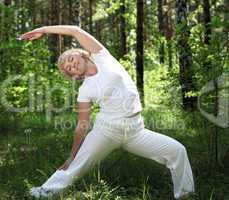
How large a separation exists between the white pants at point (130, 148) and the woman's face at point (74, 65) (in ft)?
2.00

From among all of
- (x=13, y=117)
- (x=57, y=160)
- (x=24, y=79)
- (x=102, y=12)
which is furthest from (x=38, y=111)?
(x=102, y=12)

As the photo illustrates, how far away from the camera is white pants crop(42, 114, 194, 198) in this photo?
5738 millimetres

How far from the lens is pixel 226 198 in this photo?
19.4ft

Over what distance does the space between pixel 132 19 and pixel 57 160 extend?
20588mm

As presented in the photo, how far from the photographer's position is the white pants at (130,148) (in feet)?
18.8

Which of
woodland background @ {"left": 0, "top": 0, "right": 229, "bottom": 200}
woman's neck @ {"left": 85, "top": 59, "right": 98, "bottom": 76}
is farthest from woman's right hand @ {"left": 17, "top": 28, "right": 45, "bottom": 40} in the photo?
woodland background @ {"left": 0, "top": 0, "right": 229, "bottom": 200}

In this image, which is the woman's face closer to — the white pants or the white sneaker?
the white pants

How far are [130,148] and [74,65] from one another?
120 centimetres

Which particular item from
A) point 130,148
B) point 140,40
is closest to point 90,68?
point 130,148

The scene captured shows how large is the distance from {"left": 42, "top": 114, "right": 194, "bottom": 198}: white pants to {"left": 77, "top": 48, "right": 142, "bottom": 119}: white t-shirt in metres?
0.11

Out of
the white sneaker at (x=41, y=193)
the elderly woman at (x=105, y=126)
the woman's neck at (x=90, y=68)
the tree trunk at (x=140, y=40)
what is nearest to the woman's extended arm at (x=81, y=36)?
the elderly woman at (x=105, y=126)

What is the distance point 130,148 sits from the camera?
591 cm

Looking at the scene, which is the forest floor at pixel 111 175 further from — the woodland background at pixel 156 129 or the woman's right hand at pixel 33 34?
the woman's right hand at pixel 33 34

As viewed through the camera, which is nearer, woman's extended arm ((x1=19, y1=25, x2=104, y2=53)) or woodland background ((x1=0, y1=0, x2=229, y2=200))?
woman's extended arm ((x1=19, y1=25, x2=104, y2=53))
